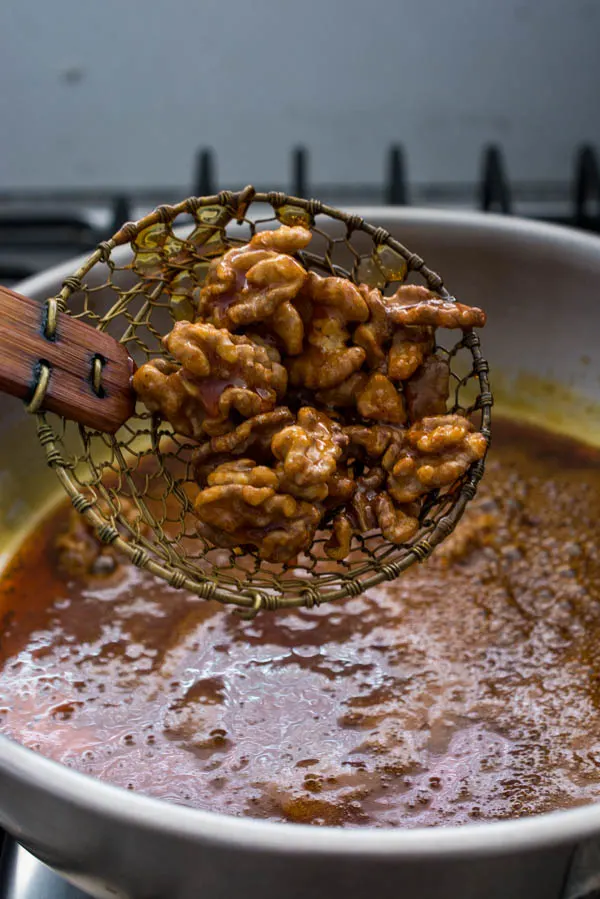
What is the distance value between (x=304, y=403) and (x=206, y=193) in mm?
822

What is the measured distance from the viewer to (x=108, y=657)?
4.00 ft

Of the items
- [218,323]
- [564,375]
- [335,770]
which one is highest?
[218,323]

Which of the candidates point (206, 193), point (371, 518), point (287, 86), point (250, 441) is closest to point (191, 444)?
point (250, 441)

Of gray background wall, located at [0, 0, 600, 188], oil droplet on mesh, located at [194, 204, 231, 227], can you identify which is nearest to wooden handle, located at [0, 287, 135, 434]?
oil droplet on mesh, located at [194, 204, 231, 227]

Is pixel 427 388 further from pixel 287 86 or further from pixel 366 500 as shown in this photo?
pixel 287 86

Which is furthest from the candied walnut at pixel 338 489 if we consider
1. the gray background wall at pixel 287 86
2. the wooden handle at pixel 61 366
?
the gray background wall at pixel 287 86

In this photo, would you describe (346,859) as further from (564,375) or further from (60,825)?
(564,375)

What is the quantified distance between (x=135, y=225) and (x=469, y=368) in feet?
2.44

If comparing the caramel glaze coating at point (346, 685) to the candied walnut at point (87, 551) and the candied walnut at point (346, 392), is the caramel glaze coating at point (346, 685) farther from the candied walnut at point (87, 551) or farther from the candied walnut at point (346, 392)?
the candied walnut at point (346, 392)

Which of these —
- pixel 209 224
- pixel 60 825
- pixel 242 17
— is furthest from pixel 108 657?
pixel 242 17

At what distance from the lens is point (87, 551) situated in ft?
4.46

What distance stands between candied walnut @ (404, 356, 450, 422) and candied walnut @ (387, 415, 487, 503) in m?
0.05

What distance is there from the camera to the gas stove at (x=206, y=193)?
41.3 inches

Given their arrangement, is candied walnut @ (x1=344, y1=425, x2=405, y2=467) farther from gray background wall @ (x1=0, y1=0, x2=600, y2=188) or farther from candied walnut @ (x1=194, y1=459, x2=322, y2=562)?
gray background wall @ (x1=0, y1=0, x2=600, y2=188)
